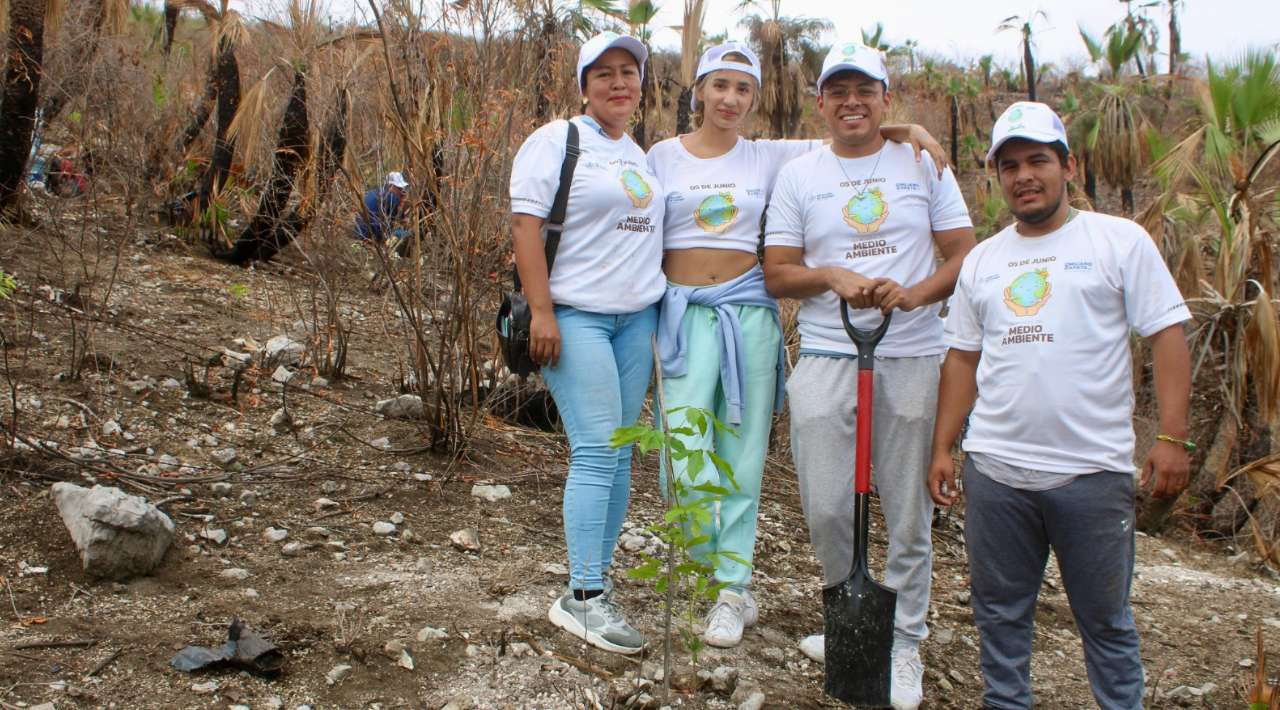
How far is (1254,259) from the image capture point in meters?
6.96

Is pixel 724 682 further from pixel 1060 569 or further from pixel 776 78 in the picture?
pixel 776 78

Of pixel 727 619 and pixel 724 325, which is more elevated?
pixel 724 325

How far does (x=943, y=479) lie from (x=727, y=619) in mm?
887

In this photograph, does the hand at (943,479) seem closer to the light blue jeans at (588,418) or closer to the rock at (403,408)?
the light blue jeans at (588,418)

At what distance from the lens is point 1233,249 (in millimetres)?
6844

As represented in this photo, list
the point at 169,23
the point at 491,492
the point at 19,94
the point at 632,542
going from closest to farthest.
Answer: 1. the point at 632,542
2. the point at 491,492
3. the point at 19,94
4. the point at 169,23

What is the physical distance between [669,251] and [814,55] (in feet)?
91.7

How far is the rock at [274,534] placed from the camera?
13.0ft

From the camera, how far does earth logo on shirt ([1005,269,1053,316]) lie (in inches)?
111

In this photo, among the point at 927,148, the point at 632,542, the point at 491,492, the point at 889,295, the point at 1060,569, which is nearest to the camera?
the point at 1060,569

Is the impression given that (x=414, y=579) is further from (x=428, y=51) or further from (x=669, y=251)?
(x=428, y=51)

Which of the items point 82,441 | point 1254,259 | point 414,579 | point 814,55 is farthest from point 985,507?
point 814,55

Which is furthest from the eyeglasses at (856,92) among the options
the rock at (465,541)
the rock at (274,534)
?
the rock at (274,534)

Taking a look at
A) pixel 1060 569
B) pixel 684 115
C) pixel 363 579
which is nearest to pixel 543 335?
pixel 363 579
